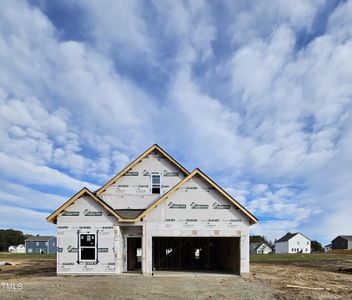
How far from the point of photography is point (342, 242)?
10619 centimetres

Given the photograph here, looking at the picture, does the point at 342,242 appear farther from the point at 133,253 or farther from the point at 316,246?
the point at 133,253

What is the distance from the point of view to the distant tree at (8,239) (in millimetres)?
120375

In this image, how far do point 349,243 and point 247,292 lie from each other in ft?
330

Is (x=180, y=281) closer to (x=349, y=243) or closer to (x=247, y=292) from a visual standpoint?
(x=247, y=292)

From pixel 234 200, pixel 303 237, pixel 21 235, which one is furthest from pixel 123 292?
pixel 21 235

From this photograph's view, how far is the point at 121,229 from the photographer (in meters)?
21.6

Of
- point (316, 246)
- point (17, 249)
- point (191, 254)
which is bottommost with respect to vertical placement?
point (17, 249)

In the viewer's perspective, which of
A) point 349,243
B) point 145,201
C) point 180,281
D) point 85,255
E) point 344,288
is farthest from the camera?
point 349,243

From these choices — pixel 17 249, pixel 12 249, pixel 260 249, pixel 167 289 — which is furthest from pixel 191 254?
pixel 17 249

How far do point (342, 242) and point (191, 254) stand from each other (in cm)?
9306

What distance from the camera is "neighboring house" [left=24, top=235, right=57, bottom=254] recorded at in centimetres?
10906

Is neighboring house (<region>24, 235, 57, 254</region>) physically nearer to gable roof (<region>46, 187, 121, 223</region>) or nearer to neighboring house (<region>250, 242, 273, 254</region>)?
neighboring house (<region>250, 242, 273, 254</region>)

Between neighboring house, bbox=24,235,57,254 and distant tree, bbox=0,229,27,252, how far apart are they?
1461 cm

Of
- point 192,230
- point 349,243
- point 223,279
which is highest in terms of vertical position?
point 192,230
